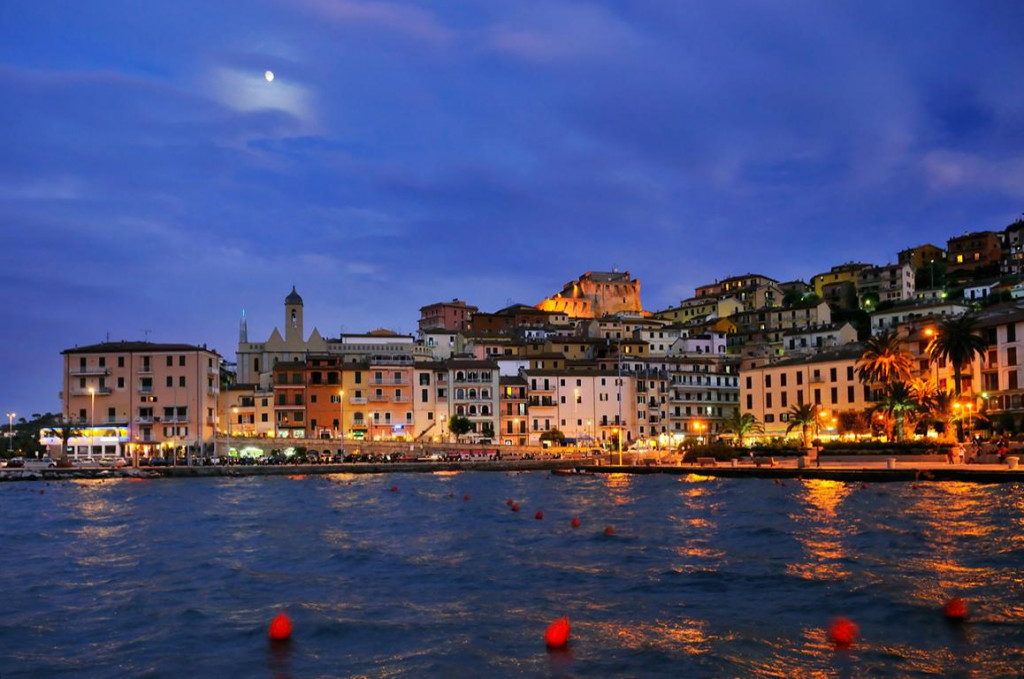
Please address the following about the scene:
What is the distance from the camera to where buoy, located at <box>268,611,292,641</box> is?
55.8 feet

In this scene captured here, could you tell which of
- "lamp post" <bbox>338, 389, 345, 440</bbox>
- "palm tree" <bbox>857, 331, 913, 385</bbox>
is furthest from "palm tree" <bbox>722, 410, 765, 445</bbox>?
"lamp post" <bbox>338, 389, 345, 440</bbox>

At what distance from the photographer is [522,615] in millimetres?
18469

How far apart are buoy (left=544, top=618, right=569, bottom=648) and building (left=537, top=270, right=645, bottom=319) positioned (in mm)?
155929

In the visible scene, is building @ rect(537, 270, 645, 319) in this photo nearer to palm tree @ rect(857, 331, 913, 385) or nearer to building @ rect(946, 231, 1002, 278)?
building @ rect(946, 231, 1002, 278)

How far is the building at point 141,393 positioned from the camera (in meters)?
95.4

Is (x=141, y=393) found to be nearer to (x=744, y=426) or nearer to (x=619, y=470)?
(x=619, y=470)

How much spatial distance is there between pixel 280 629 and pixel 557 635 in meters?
5.03

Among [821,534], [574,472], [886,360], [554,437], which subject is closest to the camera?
[821,534]

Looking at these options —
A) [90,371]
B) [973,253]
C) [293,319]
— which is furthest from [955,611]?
[973,253]

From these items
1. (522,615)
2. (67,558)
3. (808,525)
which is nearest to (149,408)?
(67,558)

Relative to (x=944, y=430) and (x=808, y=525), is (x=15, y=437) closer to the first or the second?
(x=944, y=430)


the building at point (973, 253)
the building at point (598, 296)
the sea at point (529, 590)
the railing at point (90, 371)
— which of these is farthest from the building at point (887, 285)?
the sea at point (529, 590)

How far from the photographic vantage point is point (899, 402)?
66.8 meters

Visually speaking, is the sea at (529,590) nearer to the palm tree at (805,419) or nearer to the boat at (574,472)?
the boat at (574,472)
